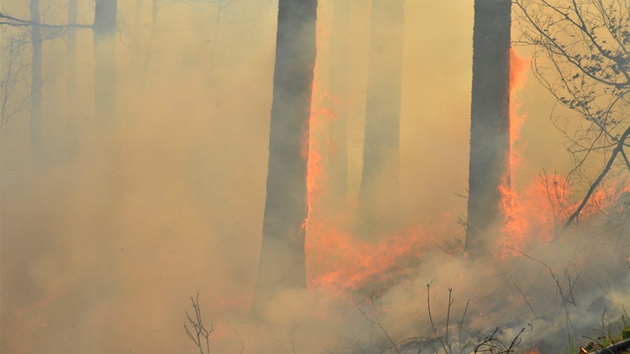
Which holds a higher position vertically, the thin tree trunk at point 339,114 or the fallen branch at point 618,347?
the thin tree trunk at point 339,114

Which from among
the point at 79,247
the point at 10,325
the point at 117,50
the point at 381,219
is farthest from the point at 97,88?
the point at 381,219

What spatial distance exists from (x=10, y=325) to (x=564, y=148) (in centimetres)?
685

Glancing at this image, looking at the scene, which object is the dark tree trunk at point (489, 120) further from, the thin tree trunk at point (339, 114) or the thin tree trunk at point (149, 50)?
the thin tree trunk at point (149, 50)

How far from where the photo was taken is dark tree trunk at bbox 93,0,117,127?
1087 cm

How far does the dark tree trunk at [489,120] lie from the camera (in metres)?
7.81

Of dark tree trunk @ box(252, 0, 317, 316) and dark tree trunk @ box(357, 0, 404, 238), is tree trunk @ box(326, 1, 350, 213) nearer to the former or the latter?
dark tree trunk @ box(357, 0, 404, 238)

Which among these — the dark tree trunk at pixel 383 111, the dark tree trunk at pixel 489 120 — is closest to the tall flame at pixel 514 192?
the dark tree trunk at pixel 489 120

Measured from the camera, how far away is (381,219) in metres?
9.24

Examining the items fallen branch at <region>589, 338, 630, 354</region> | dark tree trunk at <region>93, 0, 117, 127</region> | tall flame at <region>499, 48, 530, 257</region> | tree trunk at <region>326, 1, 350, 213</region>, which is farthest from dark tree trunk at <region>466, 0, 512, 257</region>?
dark tree trunk at <region>93, 0, 117, 127</region>

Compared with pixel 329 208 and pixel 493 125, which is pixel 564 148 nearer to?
pixel 493 125

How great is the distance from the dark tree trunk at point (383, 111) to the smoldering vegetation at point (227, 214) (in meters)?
0.28

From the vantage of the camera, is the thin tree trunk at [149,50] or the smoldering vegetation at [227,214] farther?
the thin tree trunk at [149,50]

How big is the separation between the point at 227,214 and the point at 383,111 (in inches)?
130

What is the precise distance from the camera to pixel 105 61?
12.0 meters
